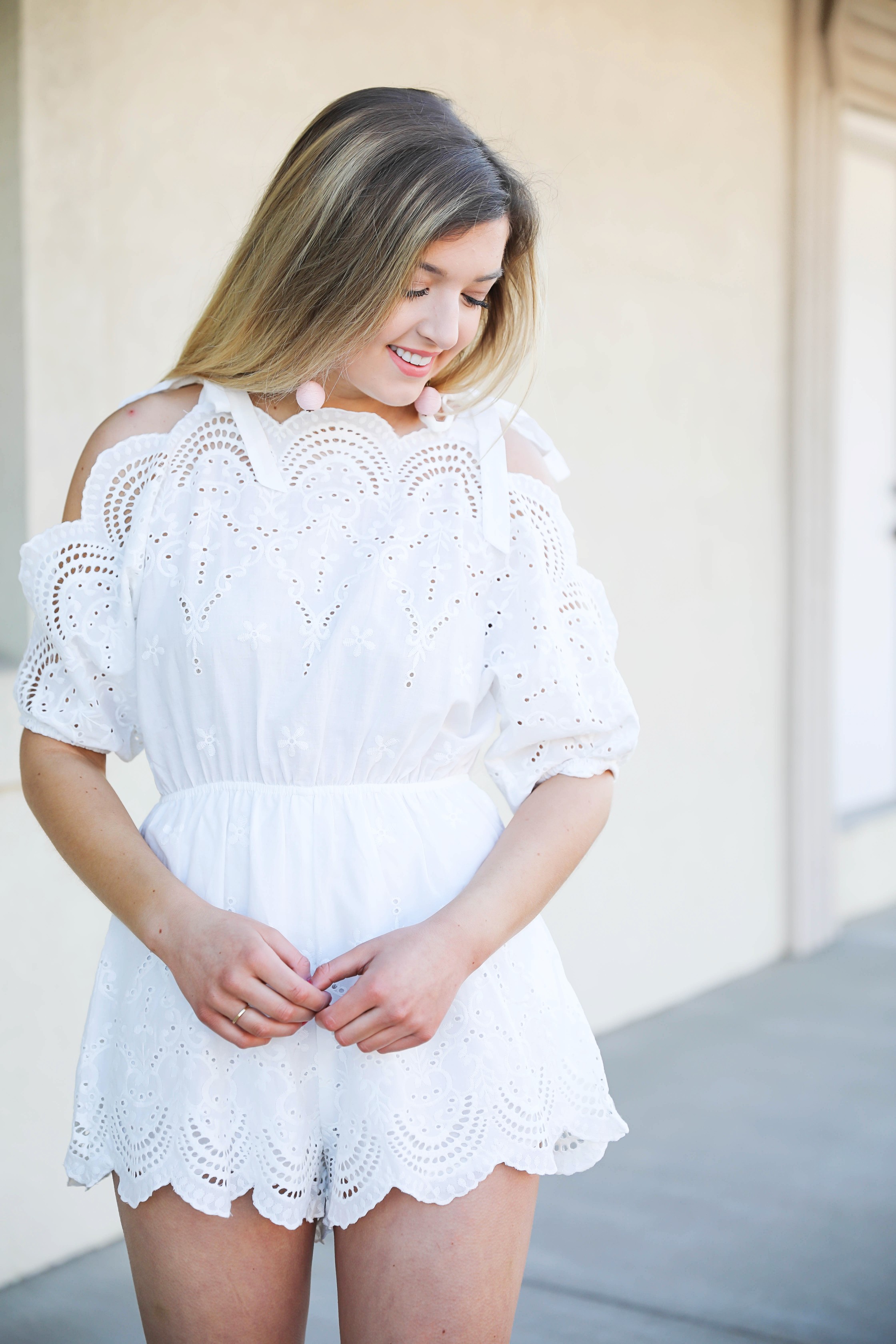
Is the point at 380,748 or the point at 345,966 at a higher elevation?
the point at 380,748

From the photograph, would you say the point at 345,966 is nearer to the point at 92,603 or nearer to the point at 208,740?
the point at 208,740

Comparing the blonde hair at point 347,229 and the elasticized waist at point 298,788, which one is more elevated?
the blonde hair at point 347,229

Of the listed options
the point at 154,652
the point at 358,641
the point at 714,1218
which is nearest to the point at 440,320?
the point at 358,641

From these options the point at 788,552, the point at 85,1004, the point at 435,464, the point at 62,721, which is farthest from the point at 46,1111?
the point at 788,552

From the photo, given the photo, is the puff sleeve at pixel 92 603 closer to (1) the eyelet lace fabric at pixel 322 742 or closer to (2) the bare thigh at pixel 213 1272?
(1) the eyelet lace fabric at pixel 322 742

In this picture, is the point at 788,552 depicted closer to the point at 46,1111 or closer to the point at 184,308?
the point at 184,308

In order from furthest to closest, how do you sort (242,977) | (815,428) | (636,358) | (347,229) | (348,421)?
(815,428) → (636,358) → (348,421) → (347,229) → (242,977)

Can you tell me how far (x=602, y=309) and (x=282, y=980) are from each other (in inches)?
121

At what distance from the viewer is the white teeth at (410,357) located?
1302 mm

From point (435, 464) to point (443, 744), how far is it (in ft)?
0.91

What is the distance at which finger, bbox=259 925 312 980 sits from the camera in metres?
1.18

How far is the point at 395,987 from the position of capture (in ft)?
3.78

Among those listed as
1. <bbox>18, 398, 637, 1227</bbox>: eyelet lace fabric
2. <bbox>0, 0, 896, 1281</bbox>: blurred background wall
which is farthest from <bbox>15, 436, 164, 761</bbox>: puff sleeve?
<bbox>0, 0, 896, 1281</bbox>: blurred background wall

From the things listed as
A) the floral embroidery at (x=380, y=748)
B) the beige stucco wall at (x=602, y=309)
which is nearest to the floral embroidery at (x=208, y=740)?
the floral embroidery at (x=380, y=748)
